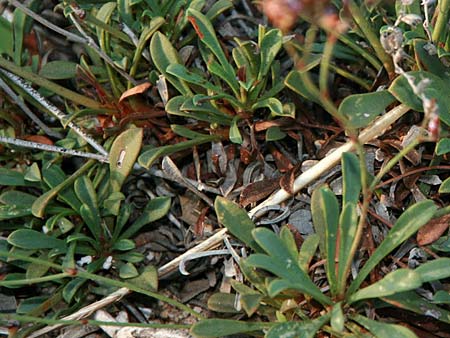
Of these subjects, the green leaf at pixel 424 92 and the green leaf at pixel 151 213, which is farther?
the green leaf at pixel 151 213

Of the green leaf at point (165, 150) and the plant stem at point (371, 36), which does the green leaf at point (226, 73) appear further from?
the plant stem at point (371, 36)

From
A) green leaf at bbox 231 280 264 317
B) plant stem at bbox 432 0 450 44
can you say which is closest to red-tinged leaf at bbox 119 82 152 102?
green leaf at bbox 231 280 264 317

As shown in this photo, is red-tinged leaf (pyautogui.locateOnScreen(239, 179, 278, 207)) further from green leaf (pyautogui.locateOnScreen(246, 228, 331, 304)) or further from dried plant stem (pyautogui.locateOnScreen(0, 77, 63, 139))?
dried plant stem (pyautogui.locateOnScreen(0, 77, 63, 139))

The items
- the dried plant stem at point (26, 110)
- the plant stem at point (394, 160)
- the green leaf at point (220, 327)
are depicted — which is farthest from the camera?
the dried plant stem at point (26, 110)

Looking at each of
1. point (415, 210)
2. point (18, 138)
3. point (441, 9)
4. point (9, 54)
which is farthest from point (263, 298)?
point (9, 54)

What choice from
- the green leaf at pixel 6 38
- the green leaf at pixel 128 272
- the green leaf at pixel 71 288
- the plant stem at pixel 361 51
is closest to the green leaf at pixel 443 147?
the plant stem at pixel 361 51

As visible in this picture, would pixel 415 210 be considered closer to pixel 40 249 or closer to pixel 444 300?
pixel 444 300
